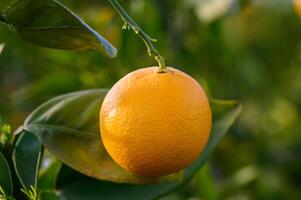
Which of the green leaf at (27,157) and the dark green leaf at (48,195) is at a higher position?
the green leaf at (27,157)

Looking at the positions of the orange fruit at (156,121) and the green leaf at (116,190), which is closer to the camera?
the orange fruit at (156,121)

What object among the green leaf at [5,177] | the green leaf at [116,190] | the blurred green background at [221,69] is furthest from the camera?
the blurred green background at [221,69]

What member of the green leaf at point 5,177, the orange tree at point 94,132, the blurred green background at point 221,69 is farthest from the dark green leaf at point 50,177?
the blurred green background at point 221,69

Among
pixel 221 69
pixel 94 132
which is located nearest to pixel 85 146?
pixel 94 132

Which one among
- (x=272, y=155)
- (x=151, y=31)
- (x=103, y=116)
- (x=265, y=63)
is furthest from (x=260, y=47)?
(x=103, y=116)

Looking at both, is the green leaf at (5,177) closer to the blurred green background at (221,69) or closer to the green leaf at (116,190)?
the green leaf at (116,190)

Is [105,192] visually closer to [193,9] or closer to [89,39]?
[89,39]

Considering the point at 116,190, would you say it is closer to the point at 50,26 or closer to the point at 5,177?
the point at 5,177

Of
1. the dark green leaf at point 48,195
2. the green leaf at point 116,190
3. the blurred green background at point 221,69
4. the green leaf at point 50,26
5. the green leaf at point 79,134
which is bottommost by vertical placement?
the blurred green background at point 221,69
